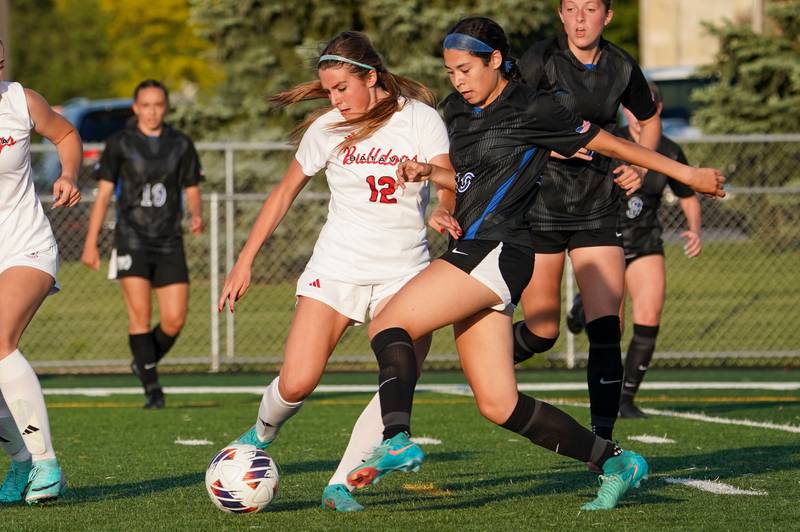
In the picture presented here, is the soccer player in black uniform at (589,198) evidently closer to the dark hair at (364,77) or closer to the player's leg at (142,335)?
the dark hair at (364,77)

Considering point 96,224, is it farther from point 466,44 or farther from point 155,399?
point 466,44

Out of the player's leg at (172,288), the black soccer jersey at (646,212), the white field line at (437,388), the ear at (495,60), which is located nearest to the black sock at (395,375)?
the ear at (495,60)

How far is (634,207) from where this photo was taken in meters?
9.88

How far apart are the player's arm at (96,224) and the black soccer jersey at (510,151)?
506 cm

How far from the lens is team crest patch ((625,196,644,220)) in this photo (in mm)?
9781

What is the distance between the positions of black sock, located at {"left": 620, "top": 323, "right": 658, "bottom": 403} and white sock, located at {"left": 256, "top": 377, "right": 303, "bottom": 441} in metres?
4.04

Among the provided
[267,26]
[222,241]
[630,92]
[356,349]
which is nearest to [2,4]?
[267,26]

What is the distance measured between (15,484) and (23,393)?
1.52 ft

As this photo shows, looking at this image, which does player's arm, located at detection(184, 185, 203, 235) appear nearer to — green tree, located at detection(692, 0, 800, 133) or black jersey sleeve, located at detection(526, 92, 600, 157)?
black jersey sleeve, located at detection(526, 92, 600, 157)

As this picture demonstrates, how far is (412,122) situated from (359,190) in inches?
14.1

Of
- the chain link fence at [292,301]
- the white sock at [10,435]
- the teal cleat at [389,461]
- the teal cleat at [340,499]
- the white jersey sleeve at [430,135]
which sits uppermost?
the white jersey sleeve at [430,135]

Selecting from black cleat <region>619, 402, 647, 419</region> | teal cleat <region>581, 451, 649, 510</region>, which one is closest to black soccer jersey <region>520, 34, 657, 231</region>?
teal cleat <region>581, 451, 649, 510</region>

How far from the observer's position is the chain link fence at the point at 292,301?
14.0m

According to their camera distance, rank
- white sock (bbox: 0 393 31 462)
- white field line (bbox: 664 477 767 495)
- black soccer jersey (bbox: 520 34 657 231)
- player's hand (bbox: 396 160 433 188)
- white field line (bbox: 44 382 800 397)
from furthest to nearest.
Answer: white field line (bbox: 44 382 800 397), black soccer jersey (bbox: 520 34 657 231), white field line (bbox: 664 477 767 495), white sock (bbox: 0 393 31 462), player's hand (bbox: 396 160 433 188)
